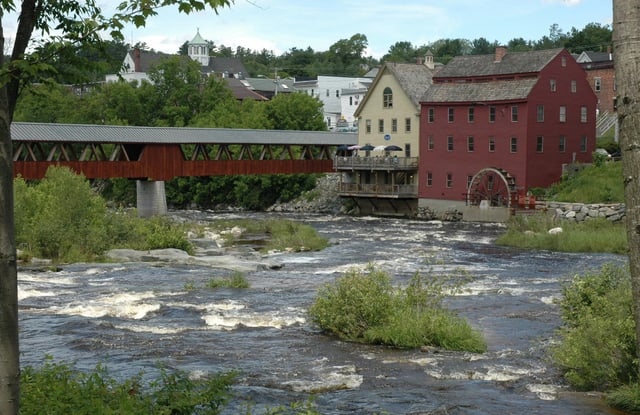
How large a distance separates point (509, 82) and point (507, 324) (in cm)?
3377

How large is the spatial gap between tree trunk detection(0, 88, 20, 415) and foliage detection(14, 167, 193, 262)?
2276 cm

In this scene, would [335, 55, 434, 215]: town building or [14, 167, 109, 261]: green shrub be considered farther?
[335, 55, 434, 215]: town building

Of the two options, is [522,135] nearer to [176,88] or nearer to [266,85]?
[176,88]

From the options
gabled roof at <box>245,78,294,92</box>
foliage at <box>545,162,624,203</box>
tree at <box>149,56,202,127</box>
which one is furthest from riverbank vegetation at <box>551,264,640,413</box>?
gabled roof at <box>245,78,294,92</box>

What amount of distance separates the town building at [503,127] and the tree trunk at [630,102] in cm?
4160

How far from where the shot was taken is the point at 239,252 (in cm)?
3403

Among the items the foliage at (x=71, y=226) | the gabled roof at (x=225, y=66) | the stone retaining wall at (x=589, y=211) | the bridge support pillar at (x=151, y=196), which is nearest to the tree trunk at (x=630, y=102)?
the foliage at (x=71, y=226)

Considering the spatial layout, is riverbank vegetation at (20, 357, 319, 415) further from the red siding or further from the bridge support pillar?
the red siding

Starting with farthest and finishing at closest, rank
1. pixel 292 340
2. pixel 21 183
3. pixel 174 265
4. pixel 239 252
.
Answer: pixel 239 252
pixel 21 183
pixel 174 265
pixel 292 340

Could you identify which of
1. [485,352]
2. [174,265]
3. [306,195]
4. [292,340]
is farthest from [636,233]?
[306,195]

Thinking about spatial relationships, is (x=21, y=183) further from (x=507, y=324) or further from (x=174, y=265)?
(x=507, y=324)

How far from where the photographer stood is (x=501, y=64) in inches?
1989

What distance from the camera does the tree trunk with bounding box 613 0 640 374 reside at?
4.91m

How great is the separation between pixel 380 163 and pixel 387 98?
5277 mm
